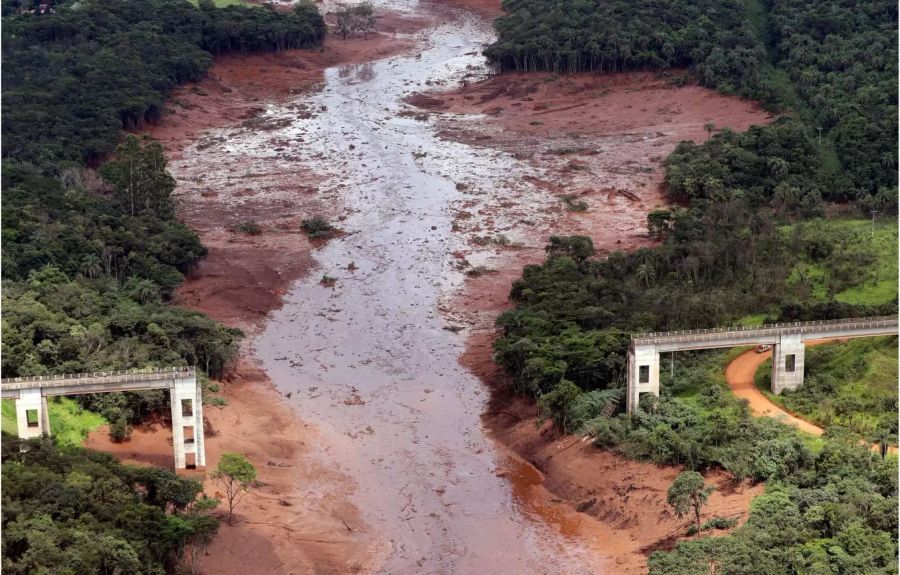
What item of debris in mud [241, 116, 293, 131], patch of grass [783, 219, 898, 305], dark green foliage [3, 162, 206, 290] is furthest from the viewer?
debris in mud [241, 116, 293, 131]

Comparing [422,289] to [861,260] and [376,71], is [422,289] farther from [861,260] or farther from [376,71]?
[376,71]

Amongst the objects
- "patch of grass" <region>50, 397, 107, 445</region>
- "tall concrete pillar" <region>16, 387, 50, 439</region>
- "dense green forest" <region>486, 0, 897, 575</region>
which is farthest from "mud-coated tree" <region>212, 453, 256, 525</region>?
"dense green forest" <region>486, 0, 897, 575</region>

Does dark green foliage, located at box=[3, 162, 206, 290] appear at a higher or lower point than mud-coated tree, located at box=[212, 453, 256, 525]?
higher

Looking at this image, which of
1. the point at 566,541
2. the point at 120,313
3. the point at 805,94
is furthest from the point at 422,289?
the point at 805,94

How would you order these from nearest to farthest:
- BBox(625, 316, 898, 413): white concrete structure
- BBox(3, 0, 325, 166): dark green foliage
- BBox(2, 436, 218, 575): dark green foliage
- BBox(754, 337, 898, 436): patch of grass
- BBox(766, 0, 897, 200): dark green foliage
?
1. BBox(2, 436, 218, 575): dark green foliage
2. BBox(754, 337, 898, 436): patch of grass
3. BBox(625, 316, 898, 413): white concrete structure
4. BBox(766, 0, 897, 200): dark green foliage
5. BBox(3, 0, 325, 166): dark green foliage

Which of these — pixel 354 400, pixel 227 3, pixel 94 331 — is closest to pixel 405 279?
pixel 354 400

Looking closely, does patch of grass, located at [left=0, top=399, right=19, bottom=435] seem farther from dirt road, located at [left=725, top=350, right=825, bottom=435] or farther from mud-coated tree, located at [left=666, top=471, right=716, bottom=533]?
dirt road, located at [left=725, top=350, right=825, bottom=435]

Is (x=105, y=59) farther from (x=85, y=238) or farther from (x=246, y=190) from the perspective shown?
(x=85, y=238)
